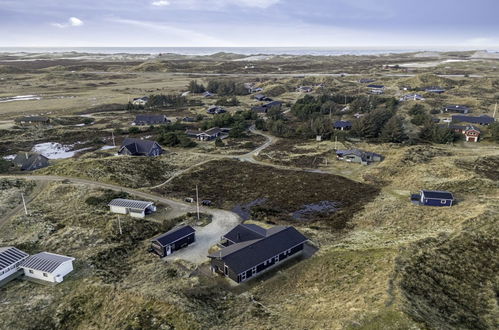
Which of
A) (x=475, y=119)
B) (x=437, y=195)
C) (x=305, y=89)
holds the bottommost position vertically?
(x=437, y=195)

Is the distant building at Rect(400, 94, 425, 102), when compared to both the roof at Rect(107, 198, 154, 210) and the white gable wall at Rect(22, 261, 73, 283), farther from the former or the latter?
the white gable wall at Rect(22, 261, 73, 283)

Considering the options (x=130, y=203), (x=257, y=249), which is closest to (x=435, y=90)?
(x=257, y=249)

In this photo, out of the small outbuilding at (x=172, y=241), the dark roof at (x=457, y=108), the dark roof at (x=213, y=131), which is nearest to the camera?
the small outbuilding at (x=172, y=241)

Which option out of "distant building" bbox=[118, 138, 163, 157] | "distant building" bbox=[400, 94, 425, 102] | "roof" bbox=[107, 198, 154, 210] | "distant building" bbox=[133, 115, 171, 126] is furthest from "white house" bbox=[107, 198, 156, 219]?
"distant building" bbox=[400, 94, 425, 102]

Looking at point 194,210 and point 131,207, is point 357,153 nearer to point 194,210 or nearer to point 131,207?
point 194,210

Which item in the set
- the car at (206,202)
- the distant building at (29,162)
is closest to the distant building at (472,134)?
the car at (206,202)

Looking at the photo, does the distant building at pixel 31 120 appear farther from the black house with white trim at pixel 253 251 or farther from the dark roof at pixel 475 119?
the dark roof at pixel 475 119

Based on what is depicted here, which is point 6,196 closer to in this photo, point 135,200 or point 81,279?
point 135,200
